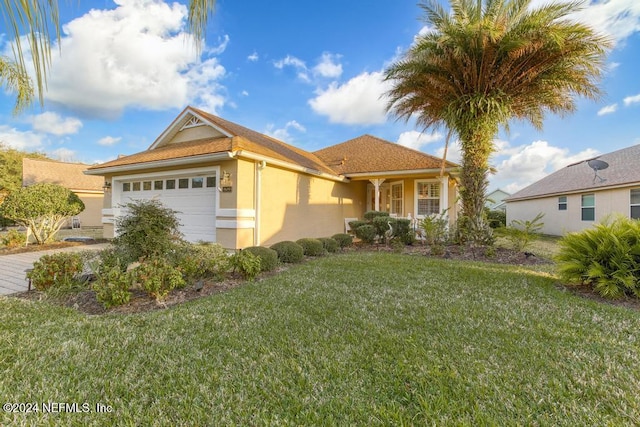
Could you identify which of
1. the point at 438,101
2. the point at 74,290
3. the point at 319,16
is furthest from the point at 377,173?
the point at 74,290

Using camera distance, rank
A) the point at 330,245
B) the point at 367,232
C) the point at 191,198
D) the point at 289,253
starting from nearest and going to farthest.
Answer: the point at 289,253 < the point at 330,245 < the point at 191,198 < the point at 367,232

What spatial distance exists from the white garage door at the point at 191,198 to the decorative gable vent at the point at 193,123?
2.24 meters

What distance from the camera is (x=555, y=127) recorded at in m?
9.75

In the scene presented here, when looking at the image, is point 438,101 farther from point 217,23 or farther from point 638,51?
point 217,23

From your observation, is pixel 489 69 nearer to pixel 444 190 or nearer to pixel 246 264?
pixel 444 190

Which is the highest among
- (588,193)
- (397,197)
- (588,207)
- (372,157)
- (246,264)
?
(372,157)

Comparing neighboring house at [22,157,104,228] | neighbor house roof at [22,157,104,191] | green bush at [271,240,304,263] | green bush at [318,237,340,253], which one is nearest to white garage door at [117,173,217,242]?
green bush at [271,240,304,263]

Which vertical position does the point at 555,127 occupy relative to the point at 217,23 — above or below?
above

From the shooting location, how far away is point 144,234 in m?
4.88

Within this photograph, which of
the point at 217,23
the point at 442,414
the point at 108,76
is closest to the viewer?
the point at 217,23

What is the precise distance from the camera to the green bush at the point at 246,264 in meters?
5.34

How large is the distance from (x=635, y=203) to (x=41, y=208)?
76.1 ft

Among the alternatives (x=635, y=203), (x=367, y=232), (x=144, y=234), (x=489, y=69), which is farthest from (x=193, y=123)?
(x=635, y=203)

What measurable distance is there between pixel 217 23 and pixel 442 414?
2806 millimetres
